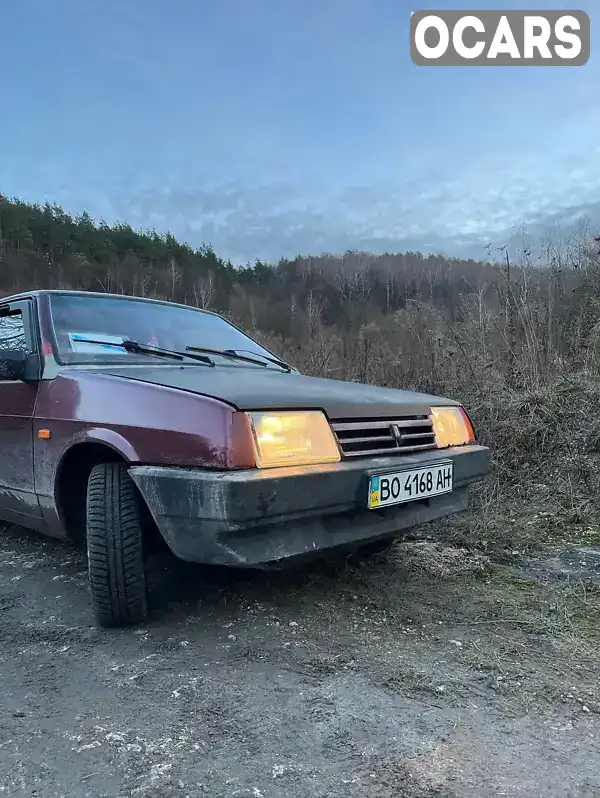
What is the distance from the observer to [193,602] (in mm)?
2666

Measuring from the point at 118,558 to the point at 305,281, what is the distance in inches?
683

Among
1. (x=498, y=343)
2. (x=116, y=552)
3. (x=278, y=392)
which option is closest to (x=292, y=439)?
Answer: (x=278, y=392)

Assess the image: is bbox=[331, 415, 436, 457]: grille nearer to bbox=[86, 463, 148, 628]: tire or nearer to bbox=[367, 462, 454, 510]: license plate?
bbox=[367, 462, 454, 510]: license plate

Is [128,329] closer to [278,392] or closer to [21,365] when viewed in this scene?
[21,365]

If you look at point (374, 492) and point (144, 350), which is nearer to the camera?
point (374, 492)

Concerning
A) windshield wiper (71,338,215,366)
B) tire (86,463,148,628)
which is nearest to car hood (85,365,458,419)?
windshield wiper (71,338,215,366)

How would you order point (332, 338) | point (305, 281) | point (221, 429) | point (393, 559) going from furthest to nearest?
point (305, 281) → point (332, 338) → point (393, 559) → point (221, 429)

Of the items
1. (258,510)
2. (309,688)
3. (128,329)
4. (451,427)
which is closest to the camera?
(309,688)

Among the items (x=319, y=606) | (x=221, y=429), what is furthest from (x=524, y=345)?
(x=221, y=429)

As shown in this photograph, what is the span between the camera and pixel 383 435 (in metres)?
2.58

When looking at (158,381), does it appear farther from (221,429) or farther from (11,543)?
(11,543)

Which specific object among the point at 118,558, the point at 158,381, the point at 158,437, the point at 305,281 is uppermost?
the point at 305,281

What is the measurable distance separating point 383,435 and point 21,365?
5.94ft

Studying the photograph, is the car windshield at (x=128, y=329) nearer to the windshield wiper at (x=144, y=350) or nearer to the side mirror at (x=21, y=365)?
the windshield wiper at (x=144, y=350)
